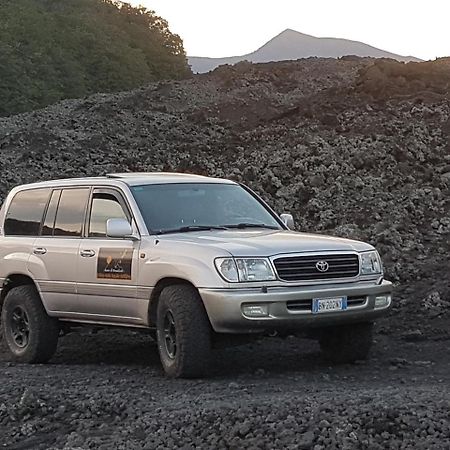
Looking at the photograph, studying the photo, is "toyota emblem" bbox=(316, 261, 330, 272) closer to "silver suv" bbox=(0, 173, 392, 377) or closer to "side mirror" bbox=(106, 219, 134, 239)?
"silver suv" bbox=(0, 173, 392, 377)

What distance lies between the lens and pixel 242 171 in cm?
2036

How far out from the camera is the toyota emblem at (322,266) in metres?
8.24

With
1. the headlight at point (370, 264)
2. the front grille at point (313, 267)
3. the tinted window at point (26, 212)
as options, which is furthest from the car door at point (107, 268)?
the headlight at point (370, 264)

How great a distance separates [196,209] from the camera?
927cm

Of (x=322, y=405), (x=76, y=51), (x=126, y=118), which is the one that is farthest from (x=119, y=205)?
(x=76, y=51)

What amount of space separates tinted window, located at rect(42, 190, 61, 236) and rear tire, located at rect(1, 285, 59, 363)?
0.57 meters

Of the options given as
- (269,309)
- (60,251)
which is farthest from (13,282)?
(269,309)

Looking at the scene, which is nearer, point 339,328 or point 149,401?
point 149,401

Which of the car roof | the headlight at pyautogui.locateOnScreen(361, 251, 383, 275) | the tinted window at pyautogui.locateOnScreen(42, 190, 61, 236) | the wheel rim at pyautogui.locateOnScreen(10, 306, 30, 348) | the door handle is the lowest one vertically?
the wheel rim at pyautogui.locateOnScreen(10, 306, 30, 348)

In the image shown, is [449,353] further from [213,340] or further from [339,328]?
Answer: [213,340]

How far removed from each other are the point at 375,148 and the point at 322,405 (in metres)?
13.8

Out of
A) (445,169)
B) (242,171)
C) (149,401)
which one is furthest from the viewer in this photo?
(242,171)

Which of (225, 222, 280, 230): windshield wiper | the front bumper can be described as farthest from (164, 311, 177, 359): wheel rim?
(225, 222, 280, 230): windshield wiper

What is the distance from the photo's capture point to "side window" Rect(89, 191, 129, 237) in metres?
9.34
